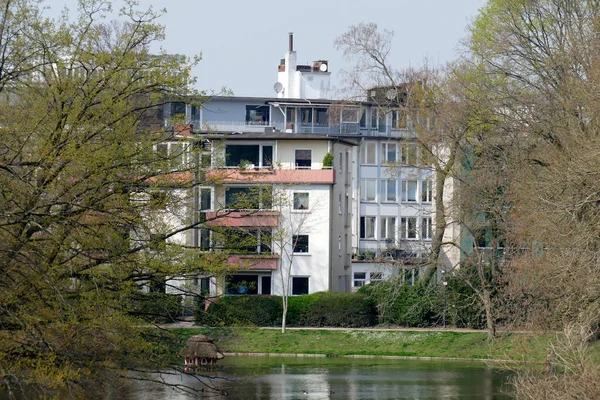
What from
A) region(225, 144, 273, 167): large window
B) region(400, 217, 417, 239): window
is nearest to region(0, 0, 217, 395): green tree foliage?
region(225, 144, 273, 167): large window

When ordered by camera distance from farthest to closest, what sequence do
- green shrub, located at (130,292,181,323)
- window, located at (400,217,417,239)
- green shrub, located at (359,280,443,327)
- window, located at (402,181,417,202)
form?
window, located at (402,181,417,202) → window, located at (400,217,417,239) → green shrub, located at (359,280,443,327) → green shrub, located at (130,292,181,323)

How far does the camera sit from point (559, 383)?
61.3 ft

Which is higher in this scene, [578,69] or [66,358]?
[578,69]

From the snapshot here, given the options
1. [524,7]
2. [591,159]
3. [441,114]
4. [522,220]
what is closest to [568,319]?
[591,159]

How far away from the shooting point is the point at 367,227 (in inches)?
2645

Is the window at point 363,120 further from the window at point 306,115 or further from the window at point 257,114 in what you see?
the window at point 257,114

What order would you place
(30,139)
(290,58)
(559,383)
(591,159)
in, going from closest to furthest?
(30,139) < (559,383) < (591,159) < (290,58)

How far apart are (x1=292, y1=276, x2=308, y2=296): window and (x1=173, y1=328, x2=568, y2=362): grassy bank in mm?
8561

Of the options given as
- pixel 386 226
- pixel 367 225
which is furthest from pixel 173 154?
pixel 386 226

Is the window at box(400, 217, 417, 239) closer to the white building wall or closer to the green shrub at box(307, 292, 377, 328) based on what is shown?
the white building wall

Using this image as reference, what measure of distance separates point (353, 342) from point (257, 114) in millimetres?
32180

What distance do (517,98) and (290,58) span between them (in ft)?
150

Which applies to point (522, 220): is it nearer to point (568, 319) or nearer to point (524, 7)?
point (568, 319)

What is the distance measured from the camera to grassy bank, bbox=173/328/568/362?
4228 centimetres
